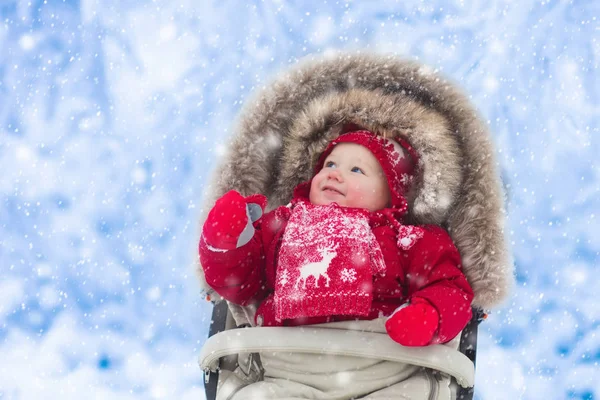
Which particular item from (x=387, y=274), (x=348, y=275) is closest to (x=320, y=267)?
(x=348, y=275)

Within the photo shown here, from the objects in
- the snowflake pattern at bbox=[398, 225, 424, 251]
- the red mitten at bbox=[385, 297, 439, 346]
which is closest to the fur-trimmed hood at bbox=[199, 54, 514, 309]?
the snowflake pattern at bbox=[398, 225, 424, 251]

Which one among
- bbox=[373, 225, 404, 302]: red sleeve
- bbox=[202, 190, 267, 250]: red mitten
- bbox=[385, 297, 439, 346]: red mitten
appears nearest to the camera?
bbox=[385, 297, 439, 346]: red mitten

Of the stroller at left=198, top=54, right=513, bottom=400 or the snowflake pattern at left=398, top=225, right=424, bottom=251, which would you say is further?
the snowflake pattern at left=398, top=225, right=424, bottom=251

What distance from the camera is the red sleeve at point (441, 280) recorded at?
77.2 inches

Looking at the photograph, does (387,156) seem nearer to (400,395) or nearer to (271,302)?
(271,302)

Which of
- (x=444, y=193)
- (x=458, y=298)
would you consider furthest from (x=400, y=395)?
(x=444, y=193)

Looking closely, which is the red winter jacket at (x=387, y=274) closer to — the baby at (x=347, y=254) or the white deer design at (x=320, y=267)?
the baby at (x=347, y=254)

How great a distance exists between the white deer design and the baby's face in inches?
12.6

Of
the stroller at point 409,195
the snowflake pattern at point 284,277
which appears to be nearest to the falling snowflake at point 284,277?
the snowflake pattern at point 284,277

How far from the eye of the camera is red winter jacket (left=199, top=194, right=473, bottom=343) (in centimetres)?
204

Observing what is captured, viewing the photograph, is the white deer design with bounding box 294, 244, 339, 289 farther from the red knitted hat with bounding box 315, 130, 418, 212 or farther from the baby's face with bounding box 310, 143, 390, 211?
the red knitted hat with bounding box 315, 130, 418, 212

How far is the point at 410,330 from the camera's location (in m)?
1.82

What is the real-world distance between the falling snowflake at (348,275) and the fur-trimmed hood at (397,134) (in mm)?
562

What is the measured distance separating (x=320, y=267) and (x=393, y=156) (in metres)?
0.69
